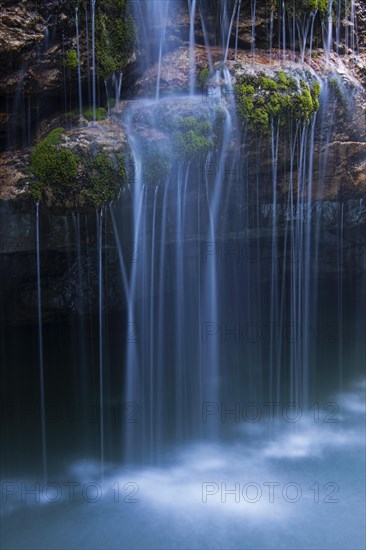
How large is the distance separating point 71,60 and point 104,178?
1.89 metres

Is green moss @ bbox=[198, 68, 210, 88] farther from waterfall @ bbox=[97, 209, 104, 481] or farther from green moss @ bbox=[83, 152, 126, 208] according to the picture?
waterfall @ bbox=[97, 209, 104, 481]

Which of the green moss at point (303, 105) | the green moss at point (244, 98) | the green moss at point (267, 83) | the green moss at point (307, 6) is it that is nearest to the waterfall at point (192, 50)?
the green moss at point (244, 98)

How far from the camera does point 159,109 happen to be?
895 centimetres

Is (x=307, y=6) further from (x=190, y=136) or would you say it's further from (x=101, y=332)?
(x=101, y=332)

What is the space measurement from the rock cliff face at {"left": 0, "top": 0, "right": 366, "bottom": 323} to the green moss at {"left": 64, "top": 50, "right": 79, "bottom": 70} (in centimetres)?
8

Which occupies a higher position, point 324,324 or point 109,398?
point 324,324

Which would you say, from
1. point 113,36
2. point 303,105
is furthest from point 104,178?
point 303,105

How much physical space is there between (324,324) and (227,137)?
22.2ft

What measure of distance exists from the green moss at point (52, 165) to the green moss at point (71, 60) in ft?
3.58

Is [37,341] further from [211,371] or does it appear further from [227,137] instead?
[227,137]

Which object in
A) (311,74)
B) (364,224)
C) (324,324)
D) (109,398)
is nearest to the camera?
(311,74)

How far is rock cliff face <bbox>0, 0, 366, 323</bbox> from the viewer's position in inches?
337

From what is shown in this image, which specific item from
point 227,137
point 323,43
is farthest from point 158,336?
point 323,43

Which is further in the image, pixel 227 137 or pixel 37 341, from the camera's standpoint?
pixel 37 341
